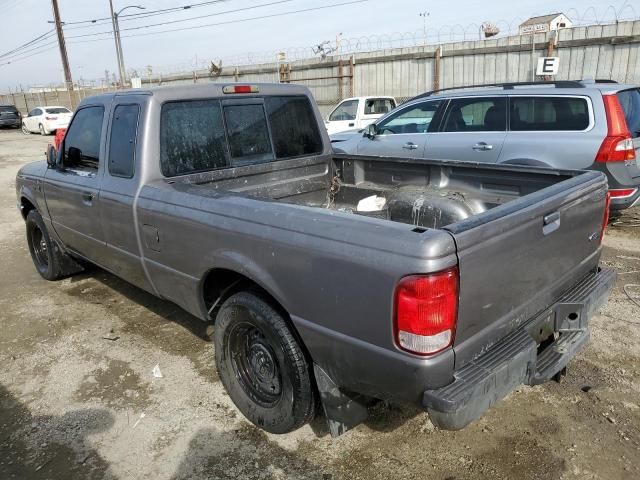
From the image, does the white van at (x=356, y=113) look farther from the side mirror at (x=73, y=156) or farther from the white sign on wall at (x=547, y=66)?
the side mirror at (x=73, y=156)

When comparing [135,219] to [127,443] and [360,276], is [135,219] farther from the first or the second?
[360,276]

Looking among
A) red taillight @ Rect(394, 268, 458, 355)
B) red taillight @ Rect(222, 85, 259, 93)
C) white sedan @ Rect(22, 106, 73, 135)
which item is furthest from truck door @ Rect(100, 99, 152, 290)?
white sedan @ Rect(22, 106, 73, 135)

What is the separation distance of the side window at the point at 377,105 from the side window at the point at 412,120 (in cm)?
599

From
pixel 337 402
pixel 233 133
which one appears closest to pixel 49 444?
pixel 337 402

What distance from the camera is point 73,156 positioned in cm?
433

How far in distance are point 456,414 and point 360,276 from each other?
67 cm

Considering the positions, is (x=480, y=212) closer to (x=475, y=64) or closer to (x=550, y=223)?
(x=550, y=223)

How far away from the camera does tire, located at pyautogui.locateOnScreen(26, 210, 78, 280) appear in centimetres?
530

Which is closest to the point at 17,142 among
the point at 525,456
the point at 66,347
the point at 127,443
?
the point at 66,347

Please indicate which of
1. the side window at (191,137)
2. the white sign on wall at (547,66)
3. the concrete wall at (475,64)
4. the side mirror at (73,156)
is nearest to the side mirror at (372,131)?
the side window at (191,137)

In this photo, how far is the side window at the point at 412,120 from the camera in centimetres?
747

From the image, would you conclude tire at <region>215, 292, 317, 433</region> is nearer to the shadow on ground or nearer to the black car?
the shadow on ground

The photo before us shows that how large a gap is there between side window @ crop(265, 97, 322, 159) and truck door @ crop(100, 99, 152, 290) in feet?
3.47

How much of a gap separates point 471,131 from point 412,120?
47.2 inches
